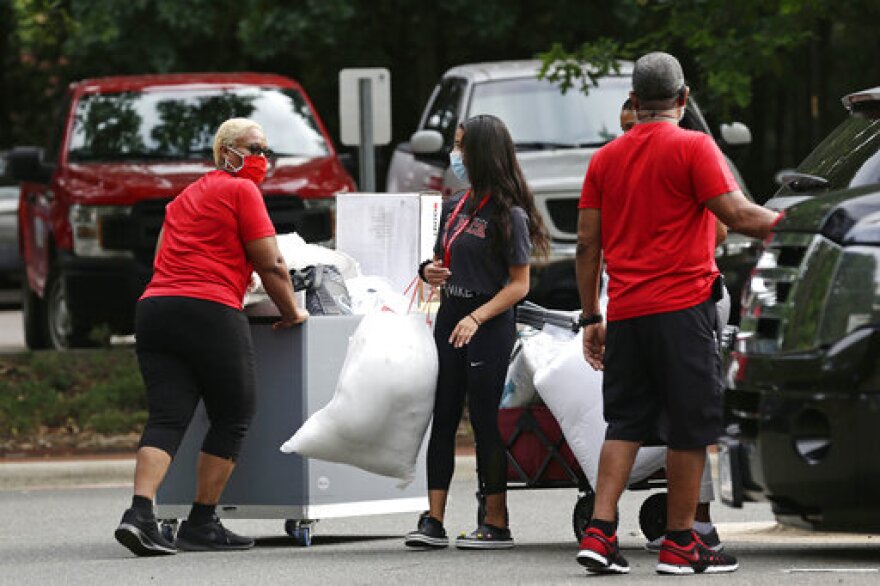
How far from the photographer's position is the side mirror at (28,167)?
54.0ft

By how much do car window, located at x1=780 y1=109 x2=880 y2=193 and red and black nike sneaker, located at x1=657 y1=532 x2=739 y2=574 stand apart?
4.71 feet

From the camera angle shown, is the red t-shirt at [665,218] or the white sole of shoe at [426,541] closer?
the red t-shirt at [665,218]

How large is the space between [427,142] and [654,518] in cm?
662

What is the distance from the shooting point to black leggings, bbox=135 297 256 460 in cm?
909

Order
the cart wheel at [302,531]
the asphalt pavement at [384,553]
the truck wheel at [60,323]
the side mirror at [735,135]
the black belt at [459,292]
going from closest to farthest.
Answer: the asphalt pavement at [384,553]
the black belt at [459,292]
the cart wheel at [302,531]
the side mirror at [735,135]
the truck wheel at [60,323]

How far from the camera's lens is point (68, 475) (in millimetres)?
12977

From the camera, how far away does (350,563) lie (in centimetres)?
867

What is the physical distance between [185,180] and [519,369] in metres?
6.86

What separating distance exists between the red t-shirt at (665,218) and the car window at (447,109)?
26.2 feet

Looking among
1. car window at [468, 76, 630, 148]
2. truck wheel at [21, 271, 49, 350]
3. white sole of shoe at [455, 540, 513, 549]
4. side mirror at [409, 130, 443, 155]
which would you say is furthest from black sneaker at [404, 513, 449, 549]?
truck wheel at [21, 271, 49, 350]

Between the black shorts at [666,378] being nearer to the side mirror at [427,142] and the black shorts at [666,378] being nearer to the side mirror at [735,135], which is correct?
the side mirror at [427,142]

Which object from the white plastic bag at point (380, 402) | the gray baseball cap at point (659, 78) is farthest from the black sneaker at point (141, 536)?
the gray baseball cap at point (659, 78)

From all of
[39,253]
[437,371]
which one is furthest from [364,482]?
[39,253]

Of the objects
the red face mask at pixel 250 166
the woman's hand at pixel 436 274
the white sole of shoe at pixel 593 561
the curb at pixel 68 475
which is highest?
the red face mask at pixel 250 166
